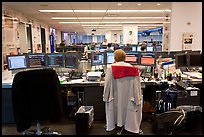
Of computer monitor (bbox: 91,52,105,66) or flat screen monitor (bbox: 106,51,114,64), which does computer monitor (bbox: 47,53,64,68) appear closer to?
computer monitor (bbox: 91,52,105,66)

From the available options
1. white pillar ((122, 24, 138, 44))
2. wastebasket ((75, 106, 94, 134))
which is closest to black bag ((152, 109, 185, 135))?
wastebasket ((75, 106, 94, 134))

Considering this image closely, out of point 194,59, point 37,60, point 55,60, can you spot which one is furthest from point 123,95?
point 194,59

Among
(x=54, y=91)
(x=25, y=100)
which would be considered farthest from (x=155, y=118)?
(x=25, y=100)

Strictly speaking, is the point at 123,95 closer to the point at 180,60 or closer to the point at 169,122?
the point at 169,122

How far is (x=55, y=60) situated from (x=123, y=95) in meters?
1.84

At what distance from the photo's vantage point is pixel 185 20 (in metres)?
5.55

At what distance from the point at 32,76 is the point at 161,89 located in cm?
237

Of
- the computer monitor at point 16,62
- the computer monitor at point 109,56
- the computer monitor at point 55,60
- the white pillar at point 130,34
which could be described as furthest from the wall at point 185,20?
the white pillar at point 130,34

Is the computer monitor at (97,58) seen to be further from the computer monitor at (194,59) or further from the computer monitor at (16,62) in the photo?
the computer monitor at (194,59)

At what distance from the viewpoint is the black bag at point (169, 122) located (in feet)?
9.88

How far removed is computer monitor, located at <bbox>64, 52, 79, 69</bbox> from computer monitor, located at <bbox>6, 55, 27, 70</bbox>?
0.83 metres

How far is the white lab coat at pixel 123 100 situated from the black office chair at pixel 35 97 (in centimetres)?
77

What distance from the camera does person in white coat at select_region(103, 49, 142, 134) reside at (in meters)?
2.76

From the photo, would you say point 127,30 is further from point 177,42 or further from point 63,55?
point 63,55
